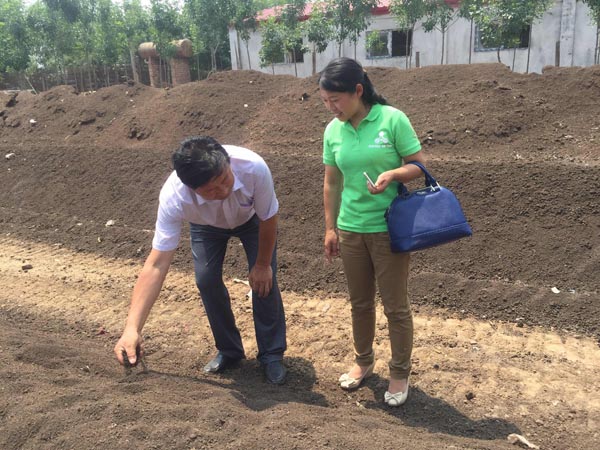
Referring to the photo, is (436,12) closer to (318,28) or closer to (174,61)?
(318,28)

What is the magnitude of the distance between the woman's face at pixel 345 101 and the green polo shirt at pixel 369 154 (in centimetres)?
7

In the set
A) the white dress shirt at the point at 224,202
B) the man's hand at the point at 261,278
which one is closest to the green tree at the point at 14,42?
the white dress shirt at the point at 224,202

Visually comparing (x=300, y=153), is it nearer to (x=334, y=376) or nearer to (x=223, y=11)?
(x=334, y=376)

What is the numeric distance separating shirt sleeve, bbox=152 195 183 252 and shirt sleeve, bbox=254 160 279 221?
411 mm

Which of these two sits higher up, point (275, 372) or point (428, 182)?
point (428, 182)

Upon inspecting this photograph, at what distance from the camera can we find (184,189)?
103 inches

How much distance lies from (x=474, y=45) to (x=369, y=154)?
636 inches

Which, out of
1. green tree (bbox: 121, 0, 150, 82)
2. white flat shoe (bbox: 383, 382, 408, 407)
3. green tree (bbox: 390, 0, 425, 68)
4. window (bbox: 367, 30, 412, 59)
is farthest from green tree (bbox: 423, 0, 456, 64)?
white flat shoe (bbox: 383, 382, 408, 407)

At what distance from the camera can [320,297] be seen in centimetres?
452

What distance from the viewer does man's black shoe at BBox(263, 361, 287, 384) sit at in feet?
10.5

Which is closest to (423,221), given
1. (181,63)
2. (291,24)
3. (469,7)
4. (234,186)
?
(234,186)

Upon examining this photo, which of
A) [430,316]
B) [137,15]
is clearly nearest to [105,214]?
[430,316]

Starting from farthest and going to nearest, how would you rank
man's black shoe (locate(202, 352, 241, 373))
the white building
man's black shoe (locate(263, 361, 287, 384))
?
the white building
man's black shoe (locate(202, 352, 241, 373))
man's black shoe (locate(263, 361, 287, 384))

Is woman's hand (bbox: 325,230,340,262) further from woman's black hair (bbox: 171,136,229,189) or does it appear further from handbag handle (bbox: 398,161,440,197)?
woman's black hair (bbox: 171,136,229,189)
